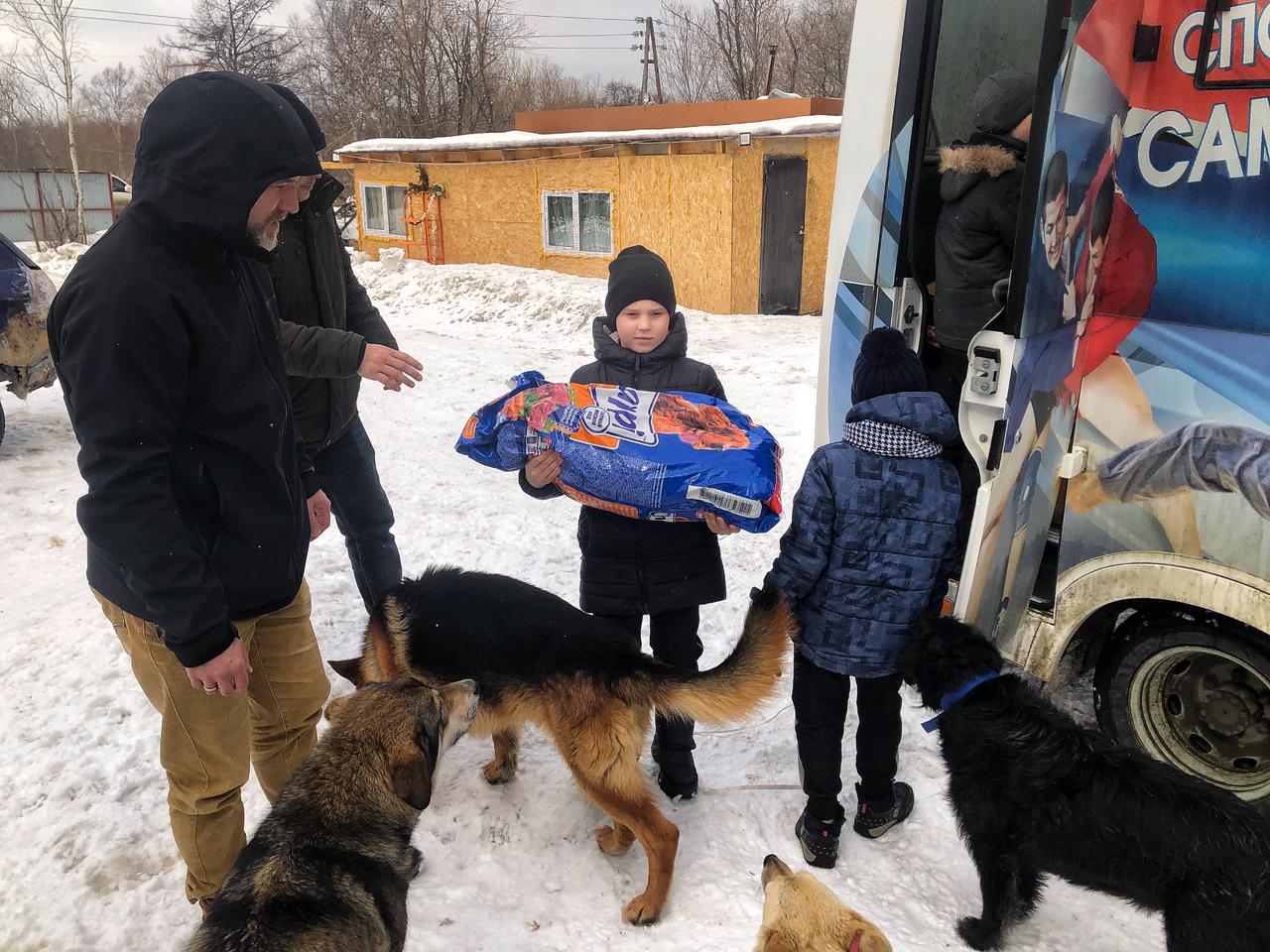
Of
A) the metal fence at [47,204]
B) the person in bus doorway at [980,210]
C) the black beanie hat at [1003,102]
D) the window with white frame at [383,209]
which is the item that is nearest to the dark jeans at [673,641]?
the person in bus doorway at [980,210]

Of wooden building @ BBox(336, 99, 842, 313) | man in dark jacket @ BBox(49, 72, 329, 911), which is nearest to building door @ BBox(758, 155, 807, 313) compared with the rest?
wooden building @ BBox(336, 99, 842, 313)

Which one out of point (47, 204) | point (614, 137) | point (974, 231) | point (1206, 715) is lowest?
point (1206, 715)

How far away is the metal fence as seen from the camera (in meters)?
30.6

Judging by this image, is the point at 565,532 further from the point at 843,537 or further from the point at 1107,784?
the point at 1107,784

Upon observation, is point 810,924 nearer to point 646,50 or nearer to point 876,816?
point 876,816

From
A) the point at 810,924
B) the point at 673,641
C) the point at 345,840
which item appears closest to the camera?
the point at 810,924

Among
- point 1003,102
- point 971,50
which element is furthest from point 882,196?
point 971,50

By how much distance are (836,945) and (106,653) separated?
3.79m

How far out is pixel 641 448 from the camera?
265cm

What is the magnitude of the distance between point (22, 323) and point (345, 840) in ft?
23.1

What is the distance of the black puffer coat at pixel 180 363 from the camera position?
1775mm

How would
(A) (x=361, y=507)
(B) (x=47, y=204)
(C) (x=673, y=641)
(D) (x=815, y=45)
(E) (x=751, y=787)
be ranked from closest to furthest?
(C) (x=673, y=641), (E) (x=751, y=787), (A) (x=361, y=507), (B) (x=47, y=204), (D) (x=815, y=45)

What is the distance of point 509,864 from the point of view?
9.38 feet

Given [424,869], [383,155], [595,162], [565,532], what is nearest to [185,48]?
[383,155]
